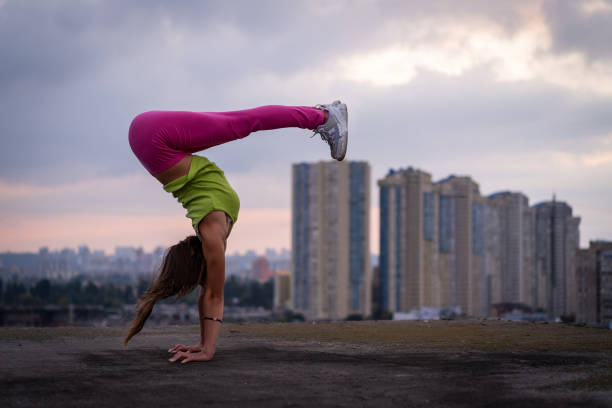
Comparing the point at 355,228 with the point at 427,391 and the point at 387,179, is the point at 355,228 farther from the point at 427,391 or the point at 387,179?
the point at 427,391

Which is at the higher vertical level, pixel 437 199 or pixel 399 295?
pixel 437 199

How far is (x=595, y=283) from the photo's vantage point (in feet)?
230

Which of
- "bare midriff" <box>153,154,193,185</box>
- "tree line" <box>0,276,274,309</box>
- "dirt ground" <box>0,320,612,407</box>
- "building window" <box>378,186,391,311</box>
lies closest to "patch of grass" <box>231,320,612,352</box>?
"dirt ground" <box>0,320,612,407</box>

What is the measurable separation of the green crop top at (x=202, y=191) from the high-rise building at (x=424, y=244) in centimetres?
8559

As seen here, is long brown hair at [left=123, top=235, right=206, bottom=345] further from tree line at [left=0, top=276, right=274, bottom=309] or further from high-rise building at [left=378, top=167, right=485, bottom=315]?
tree line at [left=0, top=276, right=274, bottom=309]

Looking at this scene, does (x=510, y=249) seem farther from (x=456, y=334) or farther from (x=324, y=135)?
(x=324, y=135)

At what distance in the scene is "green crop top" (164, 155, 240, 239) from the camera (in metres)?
4.62

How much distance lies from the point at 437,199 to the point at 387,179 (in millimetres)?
8159

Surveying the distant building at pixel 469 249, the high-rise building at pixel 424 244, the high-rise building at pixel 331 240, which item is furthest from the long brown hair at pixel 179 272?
the high-rise building at pixel 424 244

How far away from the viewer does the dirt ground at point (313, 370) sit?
3.02 m

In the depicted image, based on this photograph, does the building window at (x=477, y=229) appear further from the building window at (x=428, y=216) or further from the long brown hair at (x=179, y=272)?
the long brown hair at (x=179, y=272)

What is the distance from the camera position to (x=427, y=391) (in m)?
3.23

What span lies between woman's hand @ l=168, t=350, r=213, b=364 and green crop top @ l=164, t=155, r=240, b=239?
2.70ft

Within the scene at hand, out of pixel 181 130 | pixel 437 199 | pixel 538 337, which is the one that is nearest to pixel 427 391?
pixel 181 130
